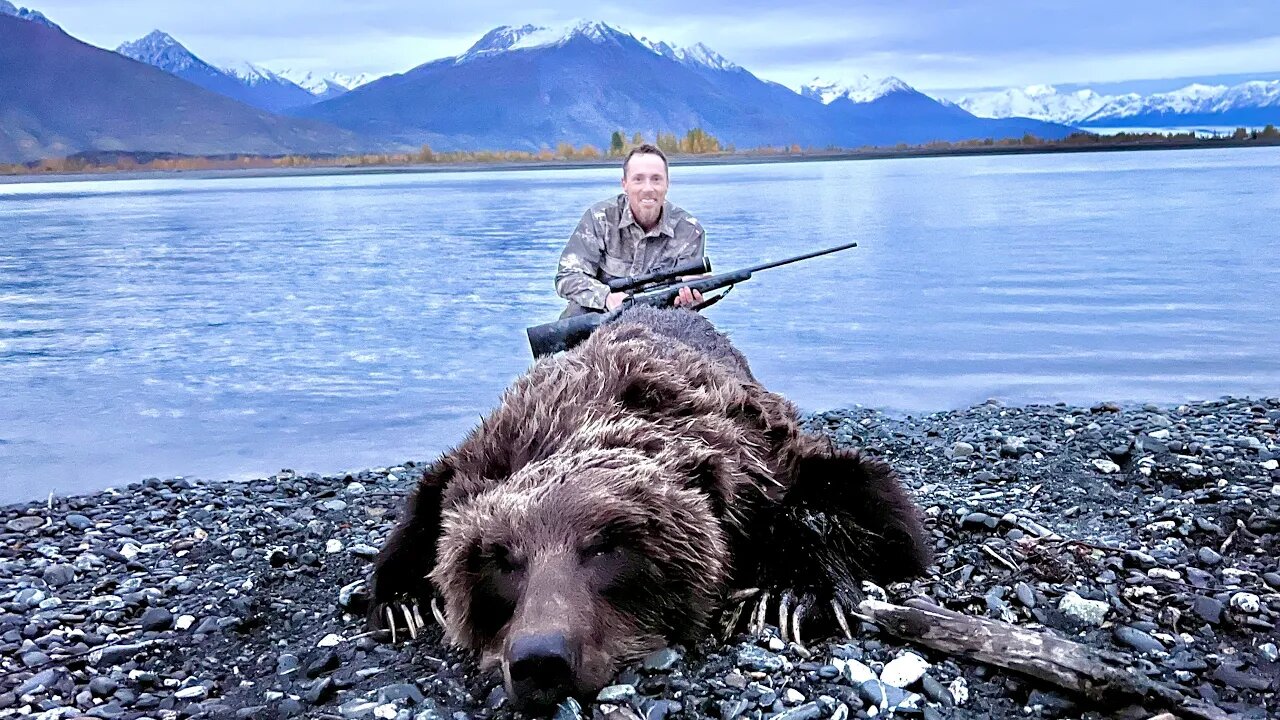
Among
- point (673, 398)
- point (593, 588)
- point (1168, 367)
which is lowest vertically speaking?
point (1168, 367)

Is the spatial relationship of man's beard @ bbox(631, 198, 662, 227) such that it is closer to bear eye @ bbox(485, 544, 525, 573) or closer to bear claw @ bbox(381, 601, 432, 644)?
bear claw @ bbox(381, 601, 432, 644)

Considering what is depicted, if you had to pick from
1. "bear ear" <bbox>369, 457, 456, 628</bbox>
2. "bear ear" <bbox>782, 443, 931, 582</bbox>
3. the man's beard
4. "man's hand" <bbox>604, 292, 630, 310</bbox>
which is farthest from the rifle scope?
"bear ear" <bbox>369, 457, 456, 628</bbox>

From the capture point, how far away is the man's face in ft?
24.1

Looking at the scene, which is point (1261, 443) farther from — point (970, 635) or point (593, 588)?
point (593, 588)

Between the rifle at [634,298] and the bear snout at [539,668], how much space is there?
124 inches

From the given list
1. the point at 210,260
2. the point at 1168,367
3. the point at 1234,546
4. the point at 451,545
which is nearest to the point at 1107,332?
the point at 1168,367

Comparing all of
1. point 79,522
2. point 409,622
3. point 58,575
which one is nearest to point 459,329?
point 79,522

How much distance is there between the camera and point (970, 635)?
12.3ft

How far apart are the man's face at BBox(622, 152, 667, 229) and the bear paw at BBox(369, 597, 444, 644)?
12.0ft

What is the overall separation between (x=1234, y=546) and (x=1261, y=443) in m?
2.31

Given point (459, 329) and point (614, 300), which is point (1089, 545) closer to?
point (614, 300)

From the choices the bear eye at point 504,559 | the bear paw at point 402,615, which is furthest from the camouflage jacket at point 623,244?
the bear eye at point 504,559

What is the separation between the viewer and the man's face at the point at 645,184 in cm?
734

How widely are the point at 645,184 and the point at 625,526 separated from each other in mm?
3982
